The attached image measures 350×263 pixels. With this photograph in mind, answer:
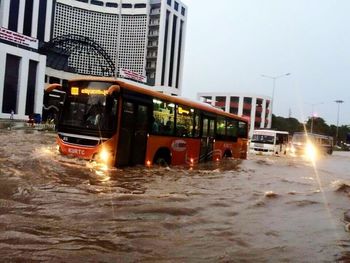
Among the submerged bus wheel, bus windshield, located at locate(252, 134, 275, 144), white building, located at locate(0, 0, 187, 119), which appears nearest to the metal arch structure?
white building, located at locate(0, 0, 187, 119)

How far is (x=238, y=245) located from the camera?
6.16 meters

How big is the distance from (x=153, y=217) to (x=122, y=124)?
16.3 ft

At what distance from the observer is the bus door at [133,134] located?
12102 millimetres

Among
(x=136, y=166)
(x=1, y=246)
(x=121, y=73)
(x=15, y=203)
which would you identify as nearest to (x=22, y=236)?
(x=1, y=246)

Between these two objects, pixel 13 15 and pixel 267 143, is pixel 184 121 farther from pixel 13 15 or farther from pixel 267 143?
pixel 13 15

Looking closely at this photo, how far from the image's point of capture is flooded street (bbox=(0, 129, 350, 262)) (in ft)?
18.2

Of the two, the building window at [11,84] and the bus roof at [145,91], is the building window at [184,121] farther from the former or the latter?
the building window at [11,84]

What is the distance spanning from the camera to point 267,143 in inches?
1394

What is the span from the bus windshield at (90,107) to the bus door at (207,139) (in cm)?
637

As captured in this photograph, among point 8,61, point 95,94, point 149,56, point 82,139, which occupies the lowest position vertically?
point 82,139

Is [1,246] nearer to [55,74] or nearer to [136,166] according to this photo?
[136,166]

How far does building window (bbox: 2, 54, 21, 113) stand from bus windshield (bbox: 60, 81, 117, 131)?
133 feet

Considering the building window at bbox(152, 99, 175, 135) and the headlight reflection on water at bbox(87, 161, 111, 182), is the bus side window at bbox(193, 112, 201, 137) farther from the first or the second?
the headlight reflection on water at bbox(87, 161, 111, 182)

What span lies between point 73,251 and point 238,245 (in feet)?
7.10
